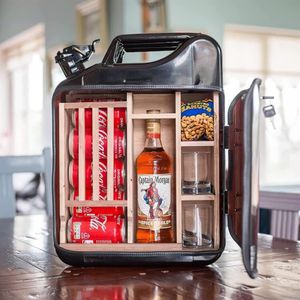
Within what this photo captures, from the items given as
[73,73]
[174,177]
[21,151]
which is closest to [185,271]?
[174,177]

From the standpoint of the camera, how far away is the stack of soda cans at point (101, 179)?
968 millimetres

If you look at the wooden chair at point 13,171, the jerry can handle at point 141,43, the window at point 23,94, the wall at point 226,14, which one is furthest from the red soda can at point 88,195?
the window at point 23,94

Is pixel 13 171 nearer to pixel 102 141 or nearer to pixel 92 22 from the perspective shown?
pixel 102 141

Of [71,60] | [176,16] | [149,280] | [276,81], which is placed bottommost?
[149,280]

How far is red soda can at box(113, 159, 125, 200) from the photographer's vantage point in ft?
3.21

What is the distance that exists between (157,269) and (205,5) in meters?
4.13

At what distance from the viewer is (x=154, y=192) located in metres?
0.96

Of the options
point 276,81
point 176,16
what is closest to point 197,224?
point 176,16

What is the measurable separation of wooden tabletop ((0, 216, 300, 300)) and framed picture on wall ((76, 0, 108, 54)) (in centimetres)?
373

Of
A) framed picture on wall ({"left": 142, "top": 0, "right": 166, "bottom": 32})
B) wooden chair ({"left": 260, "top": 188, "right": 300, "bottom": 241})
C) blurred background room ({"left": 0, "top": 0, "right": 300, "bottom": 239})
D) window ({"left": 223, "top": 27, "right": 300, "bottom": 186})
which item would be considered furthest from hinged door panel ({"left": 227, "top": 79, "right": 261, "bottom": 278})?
window ({"left": 223, "top": 27, "right": 300, "bottom": 186})

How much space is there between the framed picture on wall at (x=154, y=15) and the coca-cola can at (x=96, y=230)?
11.9 ft

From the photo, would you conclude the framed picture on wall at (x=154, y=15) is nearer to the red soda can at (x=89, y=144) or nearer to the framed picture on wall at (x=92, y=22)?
the framed picture on wall at (x=92, y=22)

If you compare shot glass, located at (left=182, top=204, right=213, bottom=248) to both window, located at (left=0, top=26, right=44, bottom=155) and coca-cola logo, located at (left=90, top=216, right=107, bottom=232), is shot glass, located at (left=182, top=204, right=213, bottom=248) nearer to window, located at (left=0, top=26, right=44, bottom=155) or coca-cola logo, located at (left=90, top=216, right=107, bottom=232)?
coca-cola logo, located at (left=90, top=216, right=107, bottom=232)

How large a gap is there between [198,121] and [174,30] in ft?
12.2
